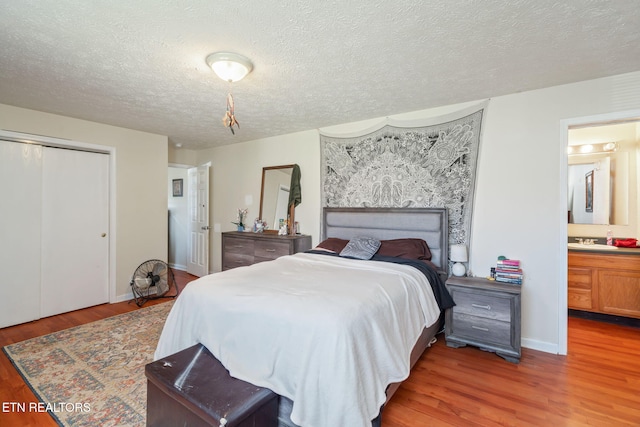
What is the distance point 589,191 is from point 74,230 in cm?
680

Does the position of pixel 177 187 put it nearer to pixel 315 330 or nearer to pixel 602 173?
pixel 315 330

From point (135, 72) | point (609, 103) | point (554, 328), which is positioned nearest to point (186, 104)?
point (135, 72)

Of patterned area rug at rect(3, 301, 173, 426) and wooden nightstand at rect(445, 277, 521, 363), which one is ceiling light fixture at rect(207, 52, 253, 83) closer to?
patterned area rug at rect(3, 301, 173, 426)

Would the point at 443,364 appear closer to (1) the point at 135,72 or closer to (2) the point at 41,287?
(1) the point at 135,72

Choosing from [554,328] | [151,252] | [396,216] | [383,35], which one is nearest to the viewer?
[383,35]

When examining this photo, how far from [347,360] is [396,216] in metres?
2.18

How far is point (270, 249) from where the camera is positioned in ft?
12.6

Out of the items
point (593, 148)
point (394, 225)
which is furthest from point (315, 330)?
point (593, 148)

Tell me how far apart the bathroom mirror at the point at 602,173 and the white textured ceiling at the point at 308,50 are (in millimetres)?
1798

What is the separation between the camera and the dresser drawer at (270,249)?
3.71 m

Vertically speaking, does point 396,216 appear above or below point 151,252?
above

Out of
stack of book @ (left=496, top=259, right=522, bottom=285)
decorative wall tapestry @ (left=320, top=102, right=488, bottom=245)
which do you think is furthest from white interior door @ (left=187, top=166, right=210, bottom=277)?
stack of book @ (left=496, top=259, right=522, bottom=285)

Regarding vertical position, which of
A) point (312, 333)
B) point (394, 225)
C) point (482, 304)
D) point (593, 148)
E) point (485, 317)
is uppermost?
point (593, 148)

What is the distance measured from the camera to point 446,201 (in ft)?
→ 9.93
